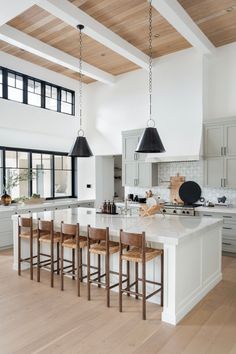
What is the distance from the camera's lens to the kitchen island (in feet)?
9.62

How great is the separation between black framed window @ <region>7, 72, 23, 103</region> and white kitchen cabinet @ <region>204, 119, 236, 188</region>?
14.3 ft

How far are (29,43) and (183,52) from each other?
3255 mm

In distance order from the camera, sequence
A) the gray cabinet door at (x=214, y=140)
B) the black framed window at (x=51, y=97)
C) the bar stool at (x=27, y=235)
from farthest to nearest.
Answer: the black framed window at (x=51, y=97), the gray cabinet door at (x=214, y=140), the bar stool at (x=27, y=235)

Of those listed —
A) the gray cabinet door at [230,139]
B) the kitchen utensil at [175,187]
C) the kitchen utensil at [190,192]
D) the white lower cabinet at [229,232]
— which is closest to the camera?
the white lower cabinet at [229,232]

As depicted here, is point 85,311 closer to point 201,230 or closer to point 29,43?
point 201,230

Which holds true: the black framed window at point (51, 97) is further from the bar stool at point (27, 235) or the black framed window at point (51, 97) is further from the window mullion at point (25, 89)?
the bar stool at point (27, 235)

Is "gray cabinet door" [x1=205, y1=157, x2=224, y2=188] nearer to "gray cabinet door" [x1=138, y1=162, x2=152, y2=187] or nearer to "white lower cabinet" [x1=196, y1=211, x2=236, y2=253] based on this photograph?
"white lower cabinet" [x1=196, y1=211, x2=236, y2=253]

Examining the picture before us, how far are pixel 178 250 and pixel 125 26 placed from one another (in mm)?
4093

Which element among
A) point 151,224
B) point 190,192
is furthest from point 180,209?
point 151,224

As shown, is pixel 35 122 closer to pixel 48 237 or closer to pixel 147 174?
pixel 147 174

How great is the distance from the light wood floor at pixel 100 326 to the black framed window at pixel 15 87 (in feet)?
14.5

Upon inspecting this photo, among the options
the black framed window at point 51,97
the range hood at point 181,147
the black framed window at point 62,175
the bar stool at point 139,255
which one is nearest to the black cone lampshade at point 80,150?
the bar stool at point 139,255

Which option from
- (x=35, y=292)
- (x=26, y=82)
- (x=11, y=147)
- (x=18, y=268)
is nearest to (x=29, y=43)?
(x=26, y=82)

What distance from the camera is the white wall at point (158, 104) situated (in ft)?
19.5
